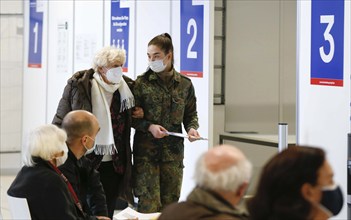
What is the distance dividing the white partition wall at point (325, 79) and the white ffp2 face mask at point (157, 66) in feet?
3.45

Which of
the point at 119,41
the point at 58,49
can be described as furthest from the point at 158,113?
the point at 58,49

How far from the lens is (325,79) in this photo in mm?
5227

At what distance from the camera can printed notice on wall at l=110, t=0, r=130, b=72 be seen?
8.86m

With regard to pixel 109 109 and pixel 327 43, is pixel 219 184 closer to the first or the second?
pixel 327 43

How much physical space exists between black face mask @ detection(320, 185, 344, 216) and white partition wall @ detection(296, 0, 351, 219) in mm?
1941

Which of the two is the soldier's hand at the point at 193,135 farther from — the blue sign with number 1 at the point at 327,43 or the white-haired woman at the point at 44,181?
the white-haired woman at the point at 44,181

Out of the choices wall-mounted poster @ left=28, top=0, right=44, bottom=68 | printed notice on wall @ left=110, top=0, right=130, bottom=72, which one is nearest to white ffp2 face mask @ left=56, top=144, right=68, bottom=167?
printed notice on wall @ left=110, top=0, right=130, bottom=72

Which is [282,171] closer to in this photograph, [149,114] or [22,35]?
[149,114]

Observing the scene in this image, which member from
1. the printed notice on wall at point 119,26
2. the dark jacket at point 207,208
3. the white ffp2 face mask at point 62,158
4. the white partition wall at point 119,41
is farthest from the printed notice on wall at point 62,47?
the dark jacket at point 207,208

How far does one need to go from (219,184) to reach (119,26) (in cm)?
611

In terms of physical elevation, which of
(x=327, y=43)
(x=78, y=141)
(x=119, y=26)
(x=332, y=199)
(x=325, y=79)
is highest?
(x=119, y=26)

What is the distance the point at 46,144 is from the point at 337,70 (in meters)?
1.95

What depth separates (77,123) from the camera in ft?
15.5

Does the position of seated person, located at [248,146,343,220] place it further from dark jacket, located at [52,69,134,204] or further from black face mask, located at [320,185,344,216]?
dark jacket, located at [52,69,134,204]
